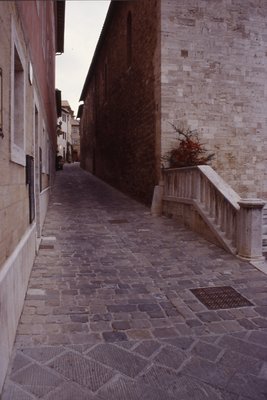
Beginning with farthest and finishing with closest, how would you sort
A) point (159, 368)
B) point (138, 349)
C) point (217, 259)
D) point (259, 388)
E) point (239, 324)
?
1. point (217, 259)
2. point (239, 324)
3. point (138, 349)
4. point (159, 368)
5. point (259, 388)

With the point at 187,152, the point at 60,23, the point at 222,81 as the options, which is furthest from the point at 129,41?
the point at 60,23

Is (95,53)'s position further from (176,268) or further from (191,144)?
(176,268)

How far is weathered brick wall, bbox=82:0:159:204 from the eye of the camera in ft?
37.3

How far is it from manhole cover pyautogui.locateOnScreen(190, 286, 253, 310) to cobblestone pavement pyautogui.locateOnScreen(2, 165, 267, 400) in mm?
103

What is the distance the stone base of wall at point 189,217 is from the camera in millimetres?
7254

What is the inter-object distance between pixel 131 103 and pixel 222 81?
4211 millimetres

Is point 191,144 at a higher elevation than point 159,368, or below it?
higher

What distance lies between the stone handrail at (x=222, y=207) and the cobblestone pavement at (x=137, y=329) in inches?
12.5

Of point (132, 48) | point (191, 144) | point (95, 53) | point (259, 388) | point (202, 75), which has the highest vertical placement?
point (95, 53)

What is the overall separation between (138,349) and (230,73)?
10.3m

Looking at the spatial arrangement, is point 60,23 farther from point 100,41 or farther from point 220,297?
point 220,297

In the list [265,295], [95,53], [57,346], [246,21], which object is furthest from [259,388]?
[95,53]

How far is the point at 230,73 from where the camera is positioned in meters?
11.2

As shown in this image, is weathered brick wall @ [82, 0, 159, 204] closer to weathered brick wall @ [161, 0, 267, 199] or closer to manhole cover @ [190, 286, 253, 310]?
weathered brick wall @ [161, 0, 267, 199]
